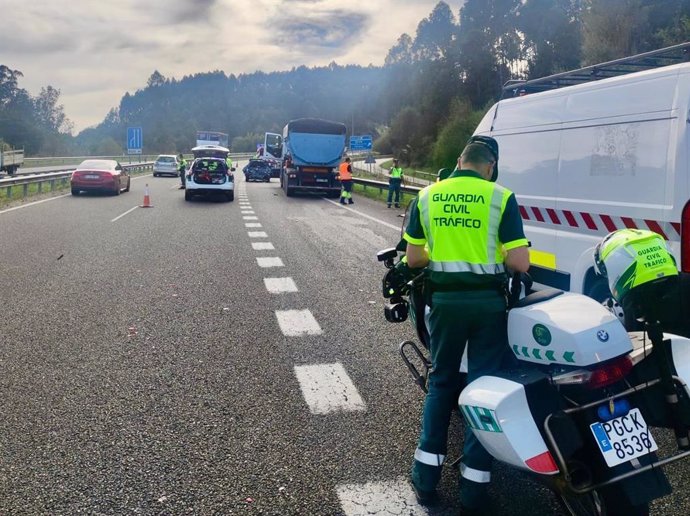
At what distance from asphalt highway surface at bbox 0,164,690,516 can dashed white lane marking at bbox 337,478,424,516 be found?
11mm

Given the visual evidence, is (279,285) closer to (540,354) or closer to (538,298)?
(538,298)

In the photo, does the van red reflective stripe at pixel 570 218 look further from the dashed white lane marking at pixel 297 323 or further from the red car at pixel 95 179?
the red car at pixel 95 179

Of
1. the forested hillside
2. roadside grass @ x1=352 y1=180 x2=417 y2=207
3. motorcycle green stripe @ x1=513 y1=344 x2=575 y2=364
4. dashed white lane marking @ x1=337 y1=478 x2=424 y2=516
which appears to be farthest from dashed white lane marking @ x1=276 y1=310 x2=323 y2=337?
the forested hillside

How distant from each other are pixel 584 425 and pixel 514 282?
953 mm

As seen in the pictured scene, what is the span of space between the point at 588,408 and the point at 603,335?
303 mm

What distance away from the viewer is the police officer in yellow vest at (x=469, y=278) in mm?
3471

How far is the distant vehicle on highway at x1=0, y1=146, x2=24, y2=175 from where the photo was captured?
42125mm

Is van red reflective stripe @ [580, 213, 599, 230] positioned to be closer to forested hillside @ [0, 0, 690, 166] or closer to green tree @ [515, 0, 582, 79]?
forested hillside @ [0, 0, 690, 166]

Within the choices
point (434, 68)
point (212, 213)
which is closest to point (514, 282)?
point (212, 213)

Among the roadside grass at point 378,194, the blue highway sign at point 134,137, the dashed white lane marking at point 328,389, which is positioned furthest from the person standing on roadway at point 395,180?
the blue highway sign at point 134,137

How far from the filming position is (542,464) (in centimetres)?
281

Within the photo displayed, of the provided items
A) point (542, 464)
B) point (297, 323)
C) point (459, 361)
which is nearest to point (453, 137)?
point (297, 323)

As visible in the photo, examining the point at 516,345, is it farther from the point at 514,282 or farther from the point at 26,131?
the point at 26,131

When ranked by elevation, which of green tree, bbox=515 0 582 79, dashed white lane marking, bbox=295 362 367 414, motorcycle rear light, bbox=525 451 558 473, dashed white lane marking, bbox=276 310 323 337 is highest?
green tree, bbox=515 0 582 79
